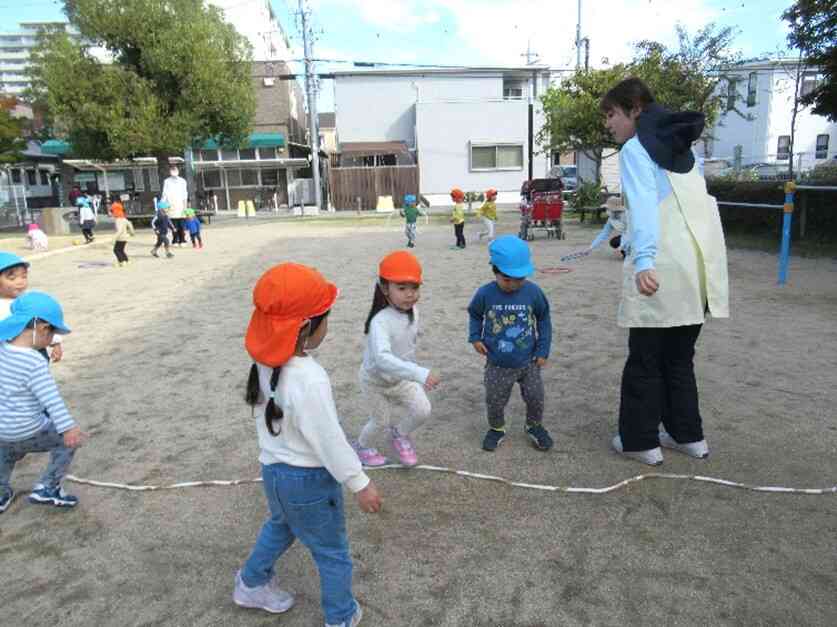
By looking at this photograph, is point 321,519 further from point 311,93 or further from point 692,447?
point 311,93

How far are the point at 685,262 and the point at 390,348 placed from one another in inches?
63.3

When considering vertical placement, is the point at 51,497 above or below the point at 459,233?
below

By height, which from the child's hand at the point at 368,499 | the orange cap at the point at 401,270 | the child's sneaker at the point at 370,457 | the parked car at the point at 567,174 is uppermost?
the parked car at the point at 567,174

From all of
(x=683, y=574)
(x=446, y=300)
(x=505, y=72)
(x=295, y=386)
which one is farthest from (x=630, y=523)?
(x=505, y=72)

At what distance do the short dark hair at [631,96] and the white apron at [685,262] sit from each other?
0.40m

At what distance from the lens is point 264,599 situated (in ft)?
8.12

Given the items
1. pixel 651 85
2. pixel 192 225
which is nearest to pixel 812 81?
pixel 651 85

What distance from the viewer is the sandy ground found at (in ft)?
8.24

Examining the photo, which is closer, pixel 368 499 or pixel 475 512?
pixel 368 499

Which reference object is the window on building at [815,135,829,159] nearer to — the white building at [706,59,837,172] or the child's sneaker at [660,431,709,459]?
the white building at [706,59,837,172]

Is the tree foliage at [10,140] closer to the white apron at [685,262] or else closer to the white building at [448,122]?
the white building at [448,122]

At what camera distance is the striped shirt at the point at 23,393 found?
2.97 metres

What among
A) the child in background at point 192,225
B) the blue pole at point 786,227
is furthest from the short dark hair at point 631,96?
the child in background at point 192,225

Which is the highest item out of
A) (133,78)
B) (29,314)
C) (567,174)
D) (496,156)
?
(133,78)
